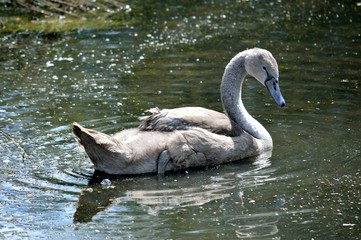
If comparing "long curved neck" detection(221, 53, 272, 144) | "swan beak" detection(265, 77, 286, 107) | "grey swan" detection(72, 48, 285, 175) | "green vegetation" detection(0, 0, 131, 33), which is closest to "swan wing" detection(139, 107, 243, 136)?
"grey swan" detection(72, 48, 285, 175)

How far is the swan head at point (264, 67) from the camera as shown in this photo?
993 cm

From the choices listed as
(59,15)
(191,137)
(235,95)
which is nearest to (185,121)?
(191,137)

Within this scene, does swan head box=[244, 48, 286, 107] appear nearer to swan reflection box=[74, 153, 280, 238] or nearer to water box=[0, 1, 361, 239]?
water box=[0, 1, 361, 239]

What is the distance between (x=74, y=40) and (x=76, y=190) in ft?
22.4

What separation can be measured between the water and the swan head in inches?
25.0

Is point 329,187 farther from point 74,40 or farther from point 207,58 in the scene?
point 74,40

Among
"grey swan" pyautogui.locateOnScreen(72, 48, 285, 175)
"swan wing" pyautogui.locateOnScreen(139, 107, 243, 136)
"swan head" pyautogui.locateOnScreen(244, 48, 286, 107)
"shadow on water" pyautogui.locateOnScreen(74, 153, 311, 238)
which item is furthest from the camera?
"swan head" pyautogui.locateOnScreen(244, 48, 286, 107)

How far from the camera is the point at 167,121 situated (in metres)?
9.26

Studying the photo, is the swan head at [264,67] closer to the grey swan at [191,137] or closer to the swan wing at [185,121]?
the grey swan at [191,137]

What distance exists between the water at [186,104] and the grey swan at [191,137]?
7.0 inches

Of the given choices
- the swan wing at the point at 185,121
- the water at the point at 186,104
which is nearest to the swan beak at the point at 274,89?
the water at the point at 186,104

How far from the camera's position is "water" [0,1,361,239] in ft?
25.1

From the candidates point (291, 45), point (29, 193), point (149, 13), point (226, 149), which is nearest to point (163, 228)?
point (29, 193)

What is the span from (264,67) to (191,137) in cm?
137
